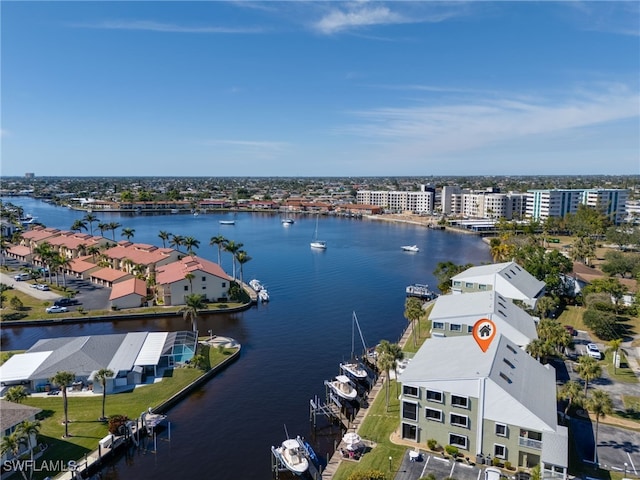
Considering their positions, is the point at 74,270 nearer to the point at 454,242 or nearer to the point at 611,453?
the point at 611,453

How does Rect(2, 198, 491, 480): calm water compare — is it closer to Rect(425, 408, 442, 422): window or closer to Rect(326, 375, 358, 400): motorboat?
Rect(326, 375, 358, 400): motorboat

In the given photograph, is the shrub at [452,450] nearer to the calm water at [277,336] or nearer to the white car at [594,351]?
the calm water at [277,336]

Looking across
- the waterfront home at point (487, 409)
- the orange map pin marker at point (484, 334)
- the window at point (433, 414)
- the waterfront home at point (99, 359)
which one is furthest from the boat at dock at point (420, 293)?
the window at point (433, 414)

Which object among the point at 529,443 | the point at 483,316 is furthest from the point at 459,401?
the point at 483,316

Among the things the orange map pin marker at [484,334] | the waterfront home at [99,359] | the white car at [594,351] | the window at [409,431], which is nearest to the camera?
the window at [409,431]

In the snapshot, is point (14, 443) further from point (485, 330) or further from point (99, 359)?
point (485, 330)

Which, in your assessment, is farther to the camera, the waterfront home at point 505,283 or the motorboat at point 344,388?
the waterfront home at point 505,283
